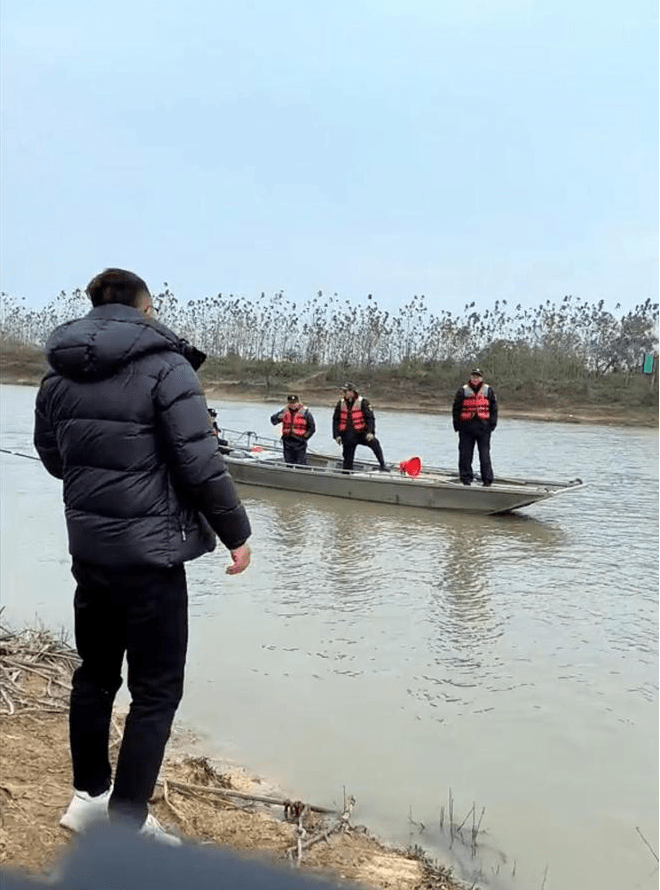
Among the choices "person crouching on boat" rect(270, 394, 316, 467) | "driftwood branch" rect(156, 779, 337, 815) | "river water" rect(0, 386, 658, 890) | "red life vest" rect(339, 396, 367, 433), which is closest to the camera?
"driftwood branch" rect(156, 779, 337, 815)

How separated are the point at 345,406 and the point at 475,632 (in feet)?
22.6

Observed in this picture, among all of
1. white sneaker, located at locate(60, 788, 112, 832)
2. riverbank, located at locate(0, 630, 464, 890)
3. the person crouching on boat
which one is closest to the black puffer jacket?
white sneaker, located at locate(60, 788, 112, 832)

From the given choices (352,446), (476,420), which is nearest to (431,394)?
(352,446)

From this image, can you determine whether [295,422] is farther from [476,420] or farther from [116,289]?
[116,289]

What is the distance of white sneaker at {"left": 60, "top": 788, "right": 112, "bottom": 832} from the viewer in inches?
105

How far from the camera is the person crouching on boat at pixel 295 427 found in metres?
12.9

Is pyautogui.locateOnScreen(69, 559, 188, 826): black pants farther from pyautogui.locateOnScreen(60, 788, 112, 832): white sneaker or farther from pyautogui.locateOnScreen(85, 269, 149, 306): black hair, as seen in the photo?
pyautogui.locateOnScreen(85, 269, 149, 306): black hair

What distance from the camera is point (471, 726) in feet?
14.9

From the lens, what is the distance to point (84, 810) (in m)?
2.70

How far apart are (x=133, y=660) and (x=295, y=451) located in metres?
10.7

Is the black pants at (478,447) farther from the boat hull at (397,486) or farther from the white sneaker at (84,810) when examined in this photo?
the white sneaker at (84,810)

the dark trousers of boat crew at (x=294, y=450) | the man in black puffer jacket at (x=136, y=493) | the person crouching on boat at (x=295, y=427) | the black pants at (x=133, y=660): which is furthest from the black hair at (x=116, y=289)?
the dark trousers of boat crew at (x=294, y=450)

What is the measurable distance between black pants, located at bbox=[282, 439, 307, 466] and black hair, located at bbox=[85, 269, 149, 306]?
1043cm

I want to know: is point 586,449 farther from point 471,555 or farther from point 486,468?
point 471,555
